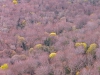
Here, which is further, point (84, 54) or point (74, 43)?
point (74, 43)

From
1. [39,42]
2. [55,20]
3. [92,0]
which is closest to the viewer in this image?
[39,42]

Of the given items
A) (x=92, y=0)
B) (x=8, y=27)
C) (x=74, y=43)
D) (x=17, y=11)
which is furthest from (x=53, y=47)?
(x=92, y=0)

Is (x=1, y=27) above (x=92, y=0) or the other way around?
the other way around

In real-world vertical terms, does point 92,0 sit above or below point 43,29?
above

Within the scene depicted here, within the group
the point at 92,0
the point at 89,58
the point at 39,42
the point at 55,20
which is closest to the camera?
the point at 89,58

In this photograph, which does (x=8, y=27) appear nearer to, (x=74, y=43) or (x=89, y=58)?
(x=74, y=43)

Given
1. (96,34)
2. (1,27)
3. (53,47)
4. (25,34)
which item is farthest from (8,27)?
(96,34)

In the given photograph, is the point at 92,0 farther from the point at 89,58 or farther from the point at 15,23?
the point at 89,58

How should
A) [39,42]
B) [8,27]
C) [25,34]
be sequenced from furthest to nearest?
[8,27] < [25,34] < [39,42]

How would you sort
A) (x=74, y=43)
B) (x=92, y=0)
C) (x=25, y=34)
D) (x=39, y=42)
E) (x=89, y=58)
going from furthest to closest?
(x=92, y=0), (x=25, y=34), (x=39, y=42), (x=74, y=43), (x=89, y=58)
